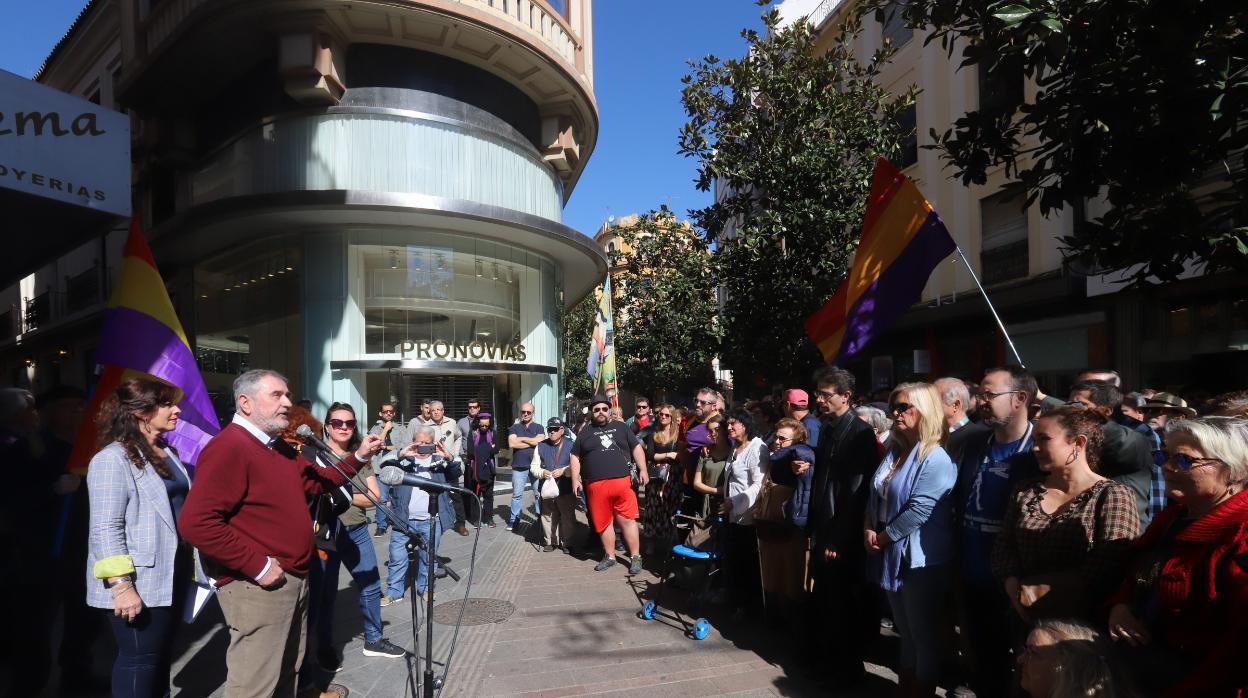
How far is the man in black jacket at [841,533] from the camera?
4.07 m

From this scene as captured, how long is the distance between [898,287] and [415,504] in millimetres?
4947

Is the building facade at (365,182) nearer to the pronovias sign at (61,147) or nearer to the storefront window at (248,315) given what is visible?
the storefront window at (248,315)

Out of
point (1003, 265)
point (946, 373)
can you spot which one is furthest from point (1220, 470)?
point (946, 373)

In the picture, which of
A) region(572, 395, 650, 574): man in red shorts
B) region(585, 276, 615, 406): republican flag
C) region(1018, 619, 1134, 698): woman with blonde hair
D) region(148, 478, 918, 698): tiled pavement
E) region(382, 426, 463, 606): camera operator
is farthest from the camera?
region(585, 276, 615, 406): republican flag

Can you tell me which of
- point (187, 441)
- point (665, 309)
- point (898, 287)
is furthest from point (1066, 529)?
point (665, 309)

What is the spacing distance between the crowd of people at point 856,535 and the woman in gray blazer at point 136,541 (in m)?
0.01

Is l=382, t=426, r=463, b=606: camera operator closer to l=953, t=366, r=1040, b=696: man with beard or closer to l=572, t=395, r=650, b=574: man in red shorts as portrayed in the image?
l=572, t=395, r=650, b=574: man in red shorts

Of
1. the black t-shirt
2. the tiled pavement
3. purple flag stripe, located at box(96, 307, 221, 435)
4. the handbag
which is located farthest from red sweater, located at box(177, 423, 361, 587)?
the black t-shirt

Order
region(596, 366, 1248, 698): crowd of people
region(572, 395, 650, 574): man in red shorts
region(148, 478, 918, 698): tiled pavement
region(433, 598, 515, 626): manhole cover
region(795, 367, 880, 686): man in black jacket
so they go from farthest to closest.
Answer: region(572, 395, 650, 574): man in red shorts
region(433, 598, 515, 626): manhole cover
region(148, 478, 918, 698): tiled pavement
region(795, 367, 880, 686): man in black jacket
region(596, 366, 1248, 698): crowd of people

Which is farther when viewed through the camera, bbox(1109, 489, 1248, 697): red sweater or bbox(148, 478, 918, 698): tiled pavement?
bbox(148, 478, 918, 698): tiled pavement

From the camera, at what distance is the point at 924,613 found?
3.44 meters

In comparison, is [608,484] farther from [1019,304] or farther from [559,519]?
[1019,304]

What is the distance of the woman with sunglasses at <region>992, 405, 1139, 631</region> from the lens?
264cm

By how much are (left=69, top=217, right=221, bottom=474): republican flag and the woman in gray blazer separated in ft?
3.56
